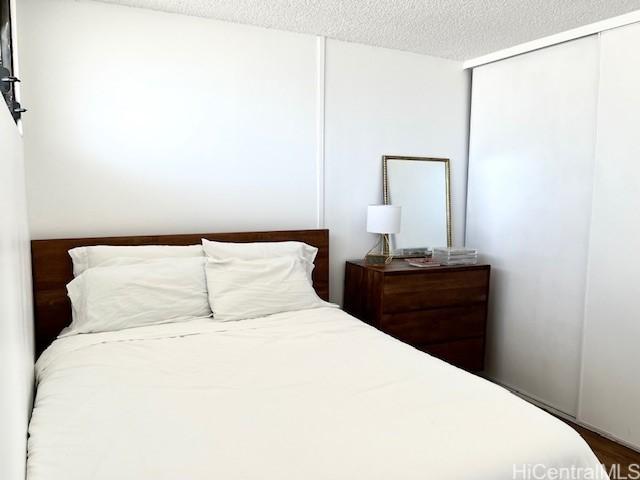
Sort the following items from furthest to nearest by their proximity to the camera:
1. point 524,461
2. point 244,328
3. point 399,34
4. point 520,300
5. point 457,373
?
point 520,300 → point 399,34 → point 244,328 → point 457,373 → point 524,461

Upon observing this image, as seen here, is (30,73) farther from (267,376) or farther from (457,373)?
(457,373)

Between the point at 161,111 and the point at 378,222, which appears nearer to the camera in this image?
the point at 161,111

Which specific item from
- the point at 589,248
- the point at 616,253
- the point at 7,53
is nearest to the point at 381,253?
the point at 589,248

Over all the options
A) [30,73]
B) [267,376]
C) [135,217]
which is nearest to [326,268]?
[135,217]

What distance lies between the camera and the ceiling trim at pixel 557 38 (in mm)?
2535

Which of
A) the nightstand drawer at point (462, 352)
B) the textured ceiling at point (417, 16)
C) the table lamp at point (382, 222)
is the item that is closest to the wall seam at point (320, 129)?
the textured ceiling at point (417, 16)

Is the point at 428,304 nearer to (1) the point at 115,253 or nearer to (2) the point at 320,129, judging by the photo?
(2) the point at 320,129

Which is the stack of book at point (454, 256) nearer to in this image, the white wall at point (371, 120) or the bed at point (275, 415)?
the white wall at point (371, 120)

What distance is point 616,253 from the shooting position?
262cm

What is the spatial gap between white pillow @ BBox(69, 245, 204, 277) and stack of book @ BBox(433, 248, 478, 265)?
1567mm

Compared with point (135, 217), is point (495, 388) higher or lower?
lower

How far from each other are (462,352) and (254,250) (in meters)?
1.56

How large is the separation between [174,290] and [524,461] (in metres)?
1.71

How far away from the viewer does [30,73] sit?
2395mm
